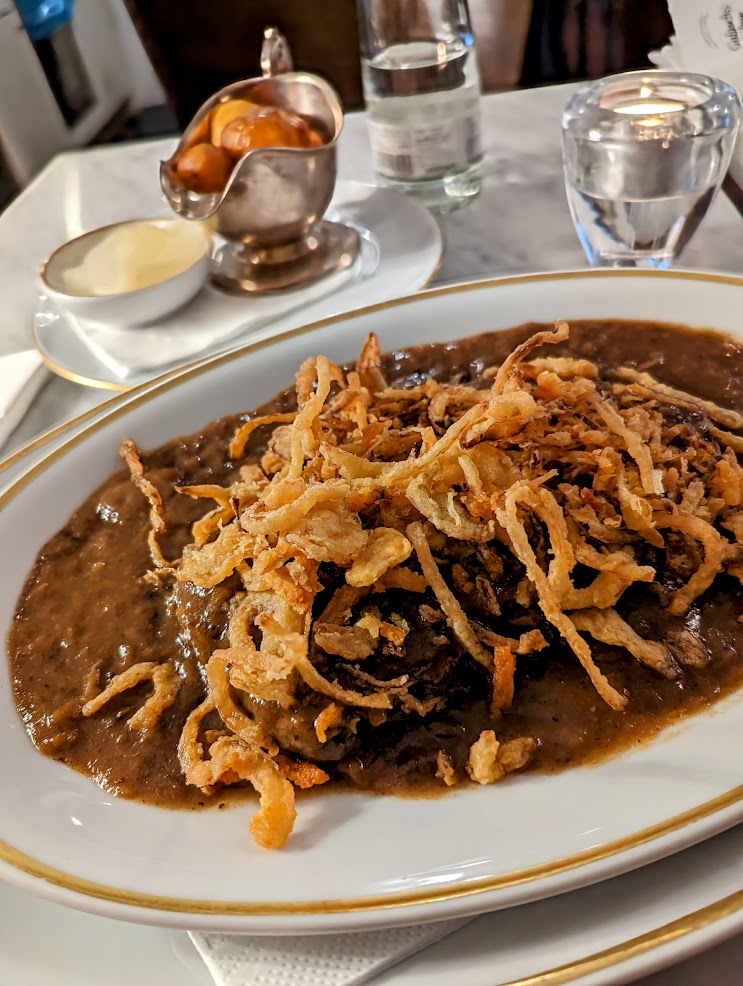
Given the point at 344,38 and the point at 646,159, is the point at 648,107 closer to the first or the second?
the point at 646,159

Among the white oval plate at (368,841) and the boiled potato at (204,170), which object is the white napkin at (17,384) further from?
→ the white oval plate at (368,841)

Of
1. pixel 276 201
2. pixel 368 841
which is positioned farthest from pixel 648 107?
pixel 368 841

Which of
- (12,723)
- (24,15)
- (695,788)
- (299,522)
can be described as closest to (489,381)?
(299,522)

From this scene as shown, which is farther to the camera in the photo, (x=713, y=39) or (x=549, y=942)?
(x=713, y=39)

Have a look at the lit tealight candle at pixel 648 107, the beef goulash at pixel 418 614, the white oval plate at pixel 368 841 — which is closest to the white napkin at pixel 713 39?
the lit tealight candle at pixel 648 107

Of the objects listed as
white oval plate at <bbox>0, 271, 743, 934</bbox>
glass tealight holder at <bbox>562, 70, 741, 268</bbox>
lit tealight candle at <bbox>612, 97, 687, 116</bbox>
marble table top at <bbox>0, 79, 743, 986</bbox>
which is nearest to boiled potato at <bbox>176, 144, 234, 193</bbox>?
marble table top at <bbox>0, 79, 743, 986</bbox>

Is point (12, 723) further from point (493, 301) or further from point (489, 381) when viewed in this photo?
point (493, 301)
